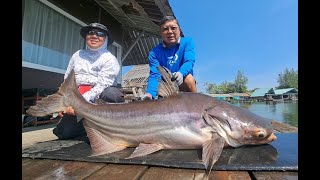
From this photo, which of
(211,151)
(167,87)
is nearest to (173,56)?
(167,87)

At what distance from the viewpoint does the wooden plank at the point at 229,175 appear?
5.71 feet

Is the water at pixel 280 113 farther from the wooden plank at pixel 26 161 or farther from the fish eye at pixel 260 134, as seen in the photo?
the wooden plank at pixel 26 161

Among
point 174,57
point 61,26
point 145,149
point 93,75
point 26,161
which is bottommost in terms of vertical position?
point 26,161

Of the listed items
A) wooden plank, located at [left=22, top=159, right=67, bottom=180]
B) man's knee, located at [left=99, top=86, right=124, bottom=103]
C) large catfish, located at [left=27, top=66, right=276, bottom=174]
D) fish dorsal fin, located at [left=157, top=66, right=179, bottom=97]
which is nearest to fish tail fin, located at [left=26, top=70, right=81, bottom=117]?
large catfish, located at [left=27, top=66, right=276, bottom=174]

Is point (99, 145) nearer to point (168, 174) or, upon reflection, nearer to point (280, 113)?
point (168, 174)

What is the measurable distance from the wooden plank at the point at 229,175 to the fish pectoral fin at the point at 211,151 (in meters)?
0.05

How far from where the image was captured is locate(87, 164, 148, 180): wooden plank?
5.98 feet

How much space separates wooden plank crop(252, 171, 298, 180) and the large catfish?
360mm

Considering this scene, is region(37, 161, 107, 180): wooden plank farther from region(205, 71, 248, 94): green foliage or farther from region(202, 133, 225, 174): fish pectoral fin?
region(205, 71, 248, 94): green foliage

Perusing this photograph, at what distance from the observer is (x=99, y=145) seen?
2646mm

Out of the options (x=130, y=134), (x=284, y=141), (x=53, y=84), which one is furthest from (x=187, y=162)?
(x=53, y=84)

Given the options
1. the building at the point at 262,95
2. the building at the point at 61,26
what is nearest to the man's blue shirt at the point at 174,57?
the building at the point at 61,26

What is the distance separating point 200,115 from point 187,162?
1.79ft

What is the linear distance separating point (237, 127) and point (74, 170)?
4.64 ft
